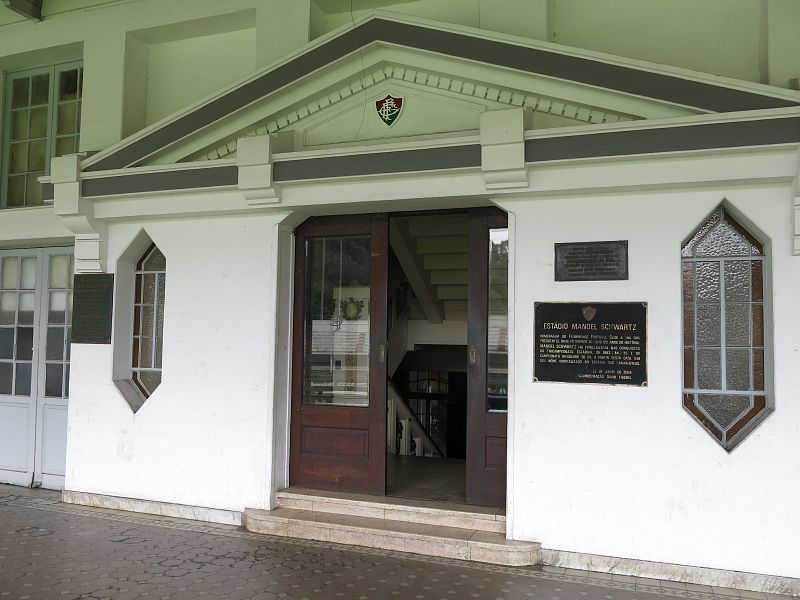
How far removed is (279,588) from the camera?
14.1 feet

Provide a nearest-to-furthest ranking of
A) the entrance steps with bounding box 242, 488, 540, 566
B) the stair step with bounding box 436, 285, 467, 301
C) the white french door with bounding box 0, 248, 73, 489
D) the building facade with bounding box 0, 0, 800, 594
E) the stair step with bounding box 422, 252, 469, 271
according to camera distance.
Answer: the building facade with bounding box 0, 0, 800, 594 < the entrance steps with bounding box 242, 488, 540, 566 < the white french door with bounding box 0, 248, 73, 489 < the stair step with bounding box 422, 252, 469, 271 < the stair step with bounding box 436, 285, 467, 301

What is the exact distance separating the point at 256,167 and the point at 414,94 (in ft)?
4.66

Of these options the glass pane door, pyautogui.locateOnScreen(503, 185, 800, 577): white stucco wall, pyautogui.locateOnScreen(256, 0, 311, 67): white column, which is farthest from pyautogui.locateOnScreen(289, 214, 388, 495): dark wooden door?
the glass pane door

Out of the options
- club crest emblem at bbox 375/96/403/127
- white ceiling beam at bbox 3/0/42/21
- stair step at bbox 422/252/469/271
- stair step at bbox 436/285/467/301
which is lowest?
stair step at bbox 436/285/467/301

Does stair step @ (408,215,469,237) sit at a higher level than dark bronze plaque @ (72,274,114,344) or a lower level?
higher

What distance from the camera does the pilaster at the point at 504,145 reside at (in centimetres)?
470

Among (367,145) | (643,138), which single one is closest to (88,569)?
(367,145)

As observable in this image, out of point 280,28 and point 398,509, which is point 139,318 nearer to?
point 280,28

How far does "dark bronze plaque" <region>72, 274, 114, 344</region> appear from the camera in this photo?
632cm

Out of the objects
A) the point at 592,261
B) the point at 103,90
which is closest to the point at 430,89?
the point at 592,261

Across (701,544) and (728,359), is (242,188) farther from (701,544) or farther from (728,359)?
(701,544)

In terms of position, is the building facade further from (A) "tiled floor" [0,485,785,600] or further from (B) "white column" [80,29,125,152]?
(A) "tiled floor" [0,485,785,600]

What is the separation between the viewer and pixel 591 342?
4.79 m

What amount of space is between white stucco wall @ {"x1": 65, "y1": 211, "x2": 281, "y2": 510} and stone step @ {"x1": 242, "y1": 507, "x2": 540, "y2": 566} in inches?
11.1
